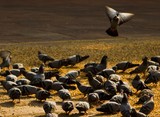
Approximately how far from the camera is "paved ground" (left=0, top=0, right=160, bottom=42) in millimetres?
27234

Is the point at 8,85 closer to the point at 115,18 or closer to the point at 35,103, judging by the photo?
the point at 35,103

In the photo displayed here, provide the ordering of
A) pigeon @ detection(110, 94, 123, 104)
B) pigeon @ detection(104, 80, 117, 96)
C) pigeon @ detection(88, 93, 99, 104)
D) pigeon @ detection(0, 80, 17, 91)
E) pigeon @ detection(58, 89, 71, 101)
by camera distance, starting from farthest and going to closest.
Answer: pigeon @ detection(0, 80, 17, 91) → pigeon @ detection(104, 80, 117, 96) → pigeon @ detection(58, 89, 71, 101) → pigeon @ detection(88, 93, 99, 104) → pigeon @ detection(110, 94, 123, 104)

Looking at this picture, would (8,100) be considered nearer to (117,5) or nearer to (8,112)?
(8,112)

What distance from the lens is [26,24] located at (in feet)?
99.5

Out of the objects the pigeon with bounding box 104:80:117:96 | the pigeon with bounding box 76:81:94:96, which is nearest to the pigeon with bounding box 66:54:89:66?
the pigeon with bounding box 76:81:94:96

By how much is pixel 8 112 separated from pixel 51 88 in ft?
5.81

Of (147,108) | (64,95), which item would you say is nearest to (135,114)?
(147,108)

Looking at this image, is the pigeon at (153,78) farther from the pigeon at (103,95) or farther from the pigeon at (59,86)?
the pigeon at (59,86)

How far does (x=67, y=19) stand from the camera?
107 feet

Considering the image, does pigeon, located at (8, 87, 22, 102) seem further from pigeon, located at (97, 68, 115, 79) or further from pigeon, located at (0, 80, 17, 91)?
pigeon, located at (97, 68, 115, 79)

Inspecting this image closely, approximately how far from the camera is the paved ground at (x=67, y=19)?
27234 mm

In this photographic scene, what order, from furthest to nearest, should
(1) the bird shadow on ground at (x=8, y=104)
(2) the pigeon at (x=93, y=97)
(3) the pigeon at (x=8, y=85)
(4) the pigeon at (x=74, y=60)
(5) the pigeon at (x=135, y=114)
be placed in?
(4) the pigeon at (x=74, y=60) → (3) the pigeon at (x=8, y=85) → (1) the bird shadow on ground at (x=8, y=104) → (2) the pigeon at (x=93, y=97) → (5) the pigeon at (x=135, y=114)

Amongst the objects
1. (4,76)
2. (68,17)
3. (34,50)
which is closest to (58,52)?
(34,50)

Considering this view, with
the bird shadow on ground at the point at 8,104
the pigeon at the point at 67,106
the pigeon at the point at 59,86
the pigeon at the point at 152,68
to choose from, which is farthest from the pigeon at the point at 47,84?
the pigeon at the point at 152,68
